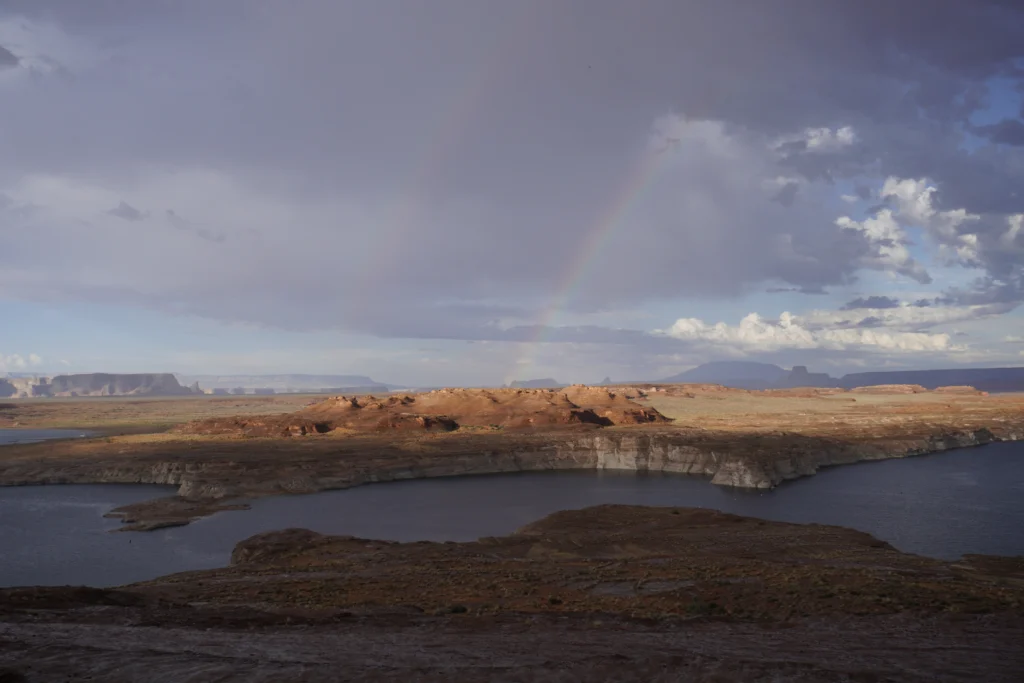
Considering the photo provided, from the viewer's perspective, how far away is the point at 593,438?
382ft

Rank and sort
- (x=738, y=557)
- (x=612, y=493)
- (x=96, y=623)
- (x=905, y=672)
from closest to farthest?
(x=905, y=672) → (x=96, y=623) → (x=738, y=557) → (x=612, y=493)

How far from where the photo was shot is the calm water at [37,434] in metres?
158

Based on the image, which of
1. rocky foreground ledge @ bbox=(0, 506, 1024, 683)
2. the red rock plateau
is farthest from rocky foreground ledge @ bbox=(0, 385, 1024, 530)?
rocky foreground ledge @ bbox=(0, 506, 1024, 683)

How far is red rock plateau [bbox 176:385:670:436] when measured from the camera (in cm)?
14525

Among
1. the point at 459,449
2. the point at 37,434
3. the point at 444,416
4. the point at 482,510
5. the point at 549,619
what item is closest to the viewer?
the point at 549,619

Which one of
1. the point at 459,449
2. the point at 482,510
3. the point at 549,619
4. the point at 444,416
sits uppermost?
the point at 444,416

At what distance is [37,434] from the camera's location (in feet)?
565

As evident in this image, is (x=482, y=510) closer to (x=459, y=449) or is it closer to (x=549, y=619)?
(x=459, y=449)

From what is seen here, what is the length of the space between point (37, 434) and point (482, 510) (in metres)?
155

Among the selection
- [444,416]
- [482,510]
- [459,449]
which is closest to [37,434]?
[444,416]

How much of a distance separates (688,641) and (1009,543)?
43.3 meters

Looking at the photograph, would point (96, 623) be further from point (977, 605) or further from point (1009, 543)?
point (1009, 543)

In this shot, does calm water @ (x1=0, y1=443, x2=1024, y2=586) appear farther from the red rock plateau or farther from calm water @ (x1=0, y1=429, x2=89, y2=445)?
calm water @ (x1=0, y1=429, x2=89, y2=445)

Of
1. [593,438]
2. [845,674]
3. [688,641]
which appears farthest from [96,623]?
[593,438]
